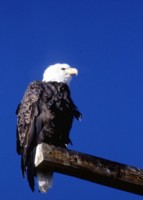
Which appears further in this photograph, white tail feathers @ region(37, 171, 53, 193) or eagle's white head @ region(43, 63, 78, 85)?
eagle's white head @ region(43, 63, 78, 85)

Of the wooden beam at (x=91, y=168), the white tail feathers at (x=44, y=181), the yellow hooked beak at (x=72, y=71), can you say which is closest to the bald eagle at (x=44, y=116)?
the white tail feathers at (x=44, y=181)

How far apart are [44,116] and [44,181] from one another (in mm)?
1037

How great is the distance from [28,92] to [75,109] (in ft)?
1.82

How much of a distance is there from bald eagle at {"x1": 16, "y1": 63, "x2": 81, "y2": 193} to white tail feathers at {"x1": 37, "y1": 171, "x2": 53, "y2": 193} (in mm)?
436

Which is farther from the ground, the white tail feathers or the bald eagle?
the bald eagle

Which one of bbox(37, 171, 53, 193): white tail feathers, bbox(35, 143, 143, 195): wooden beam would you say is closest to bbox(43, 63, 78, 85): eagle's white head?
bbox(37, 171, 53, 193): white tail feathers

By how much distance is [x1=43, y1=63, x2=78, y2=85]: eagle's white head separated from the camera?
16.4ft

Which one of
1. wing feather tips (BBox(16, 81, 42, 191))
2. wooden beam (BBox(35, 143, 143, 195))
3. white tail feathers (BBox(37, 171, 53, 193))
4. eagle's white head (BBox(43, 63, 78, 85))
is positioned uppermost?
eagle's white head (BBox(43, 63, 78, 85))

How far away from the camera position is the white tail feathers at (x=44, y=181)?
Result: 10.4 feet

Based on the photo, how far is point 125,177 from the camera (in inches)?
70.7

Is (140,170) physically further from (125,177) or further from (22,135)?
(22,135)

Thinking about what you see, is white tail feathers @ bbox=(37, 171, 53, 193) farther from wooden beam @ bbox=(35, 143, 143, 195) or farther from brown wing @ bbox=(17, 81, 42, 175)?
wooden beam @ bbox=(35, 143, 143, 195)

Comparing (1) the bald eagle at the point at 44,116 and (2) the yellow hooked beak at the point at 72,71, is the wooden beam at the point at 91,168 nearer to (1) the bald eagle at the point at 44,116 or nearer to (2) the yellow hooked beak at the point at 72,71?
(1) the bald eagle at the point at 44,116

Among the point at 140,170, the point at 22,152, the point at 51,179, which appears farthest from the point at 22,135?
the point at 140,170
